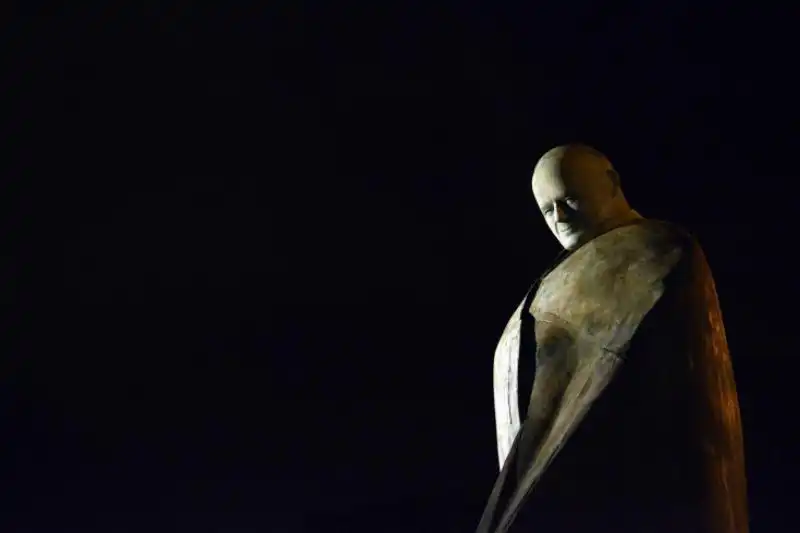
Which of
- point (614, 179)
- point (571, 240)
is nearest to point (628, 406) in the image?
point (571, 240)

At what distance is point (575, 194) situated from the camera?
3891mm

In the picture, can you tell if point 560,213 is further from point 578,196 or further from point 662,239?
point 662,239

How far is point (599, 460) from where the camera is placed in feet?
10.0

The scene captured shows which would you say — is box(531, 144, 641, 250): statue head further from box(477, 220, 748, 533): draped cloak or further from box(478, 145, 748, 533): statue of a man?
box(477, 220, 748, 533): draped cloak

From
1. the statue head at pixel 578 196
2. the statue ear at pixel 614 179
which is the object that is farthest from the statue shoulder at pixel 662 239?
the statue ear at pixel 614 179

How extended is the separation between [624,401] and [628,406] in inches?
0.7

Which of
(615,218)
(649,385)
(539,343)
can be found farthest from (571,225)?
(649,385)

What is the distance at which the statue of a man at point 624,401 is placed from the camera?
302 cm

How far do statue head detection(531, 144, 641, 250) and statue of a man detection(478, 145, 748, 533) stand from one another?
17 centimetres

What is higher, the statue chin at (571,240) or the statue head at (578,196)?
the statue head at (578,196)

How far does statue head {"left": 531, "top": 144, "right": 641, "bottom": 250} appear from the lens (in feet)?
12.7

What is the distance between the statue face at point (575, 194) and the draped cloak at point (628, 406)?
0.28 metres

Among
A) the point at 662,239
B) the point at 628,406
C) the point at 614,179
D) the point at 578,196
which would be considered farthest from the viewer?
the point at 614,179

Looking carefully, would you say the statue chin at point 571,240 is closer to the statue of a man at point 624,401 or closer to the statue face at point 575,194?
the statue face at point 575,194
